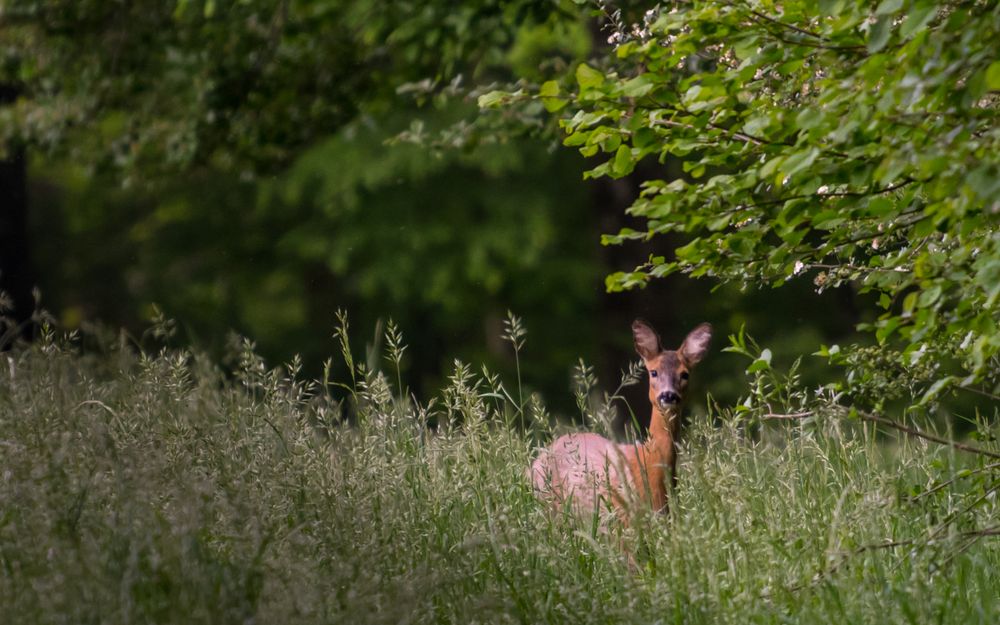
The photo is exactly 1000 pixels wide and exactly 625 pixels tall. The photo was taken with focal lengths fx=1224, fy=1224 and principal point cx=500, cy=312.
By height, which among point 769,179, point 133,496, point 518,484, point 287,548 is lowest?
point 518,484

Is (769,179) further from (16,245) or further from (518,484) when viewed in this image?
(16,245)

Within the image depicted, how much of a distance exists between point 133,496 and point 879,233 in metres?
2.63

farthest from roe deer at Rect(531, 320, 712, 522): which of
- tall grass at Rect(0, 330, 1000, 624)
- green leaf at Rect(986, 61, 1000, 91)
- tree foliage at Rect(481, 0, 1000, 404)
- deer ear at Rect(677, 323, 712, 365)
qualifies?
green leaf at Rect(986, 61, 1000, 91)

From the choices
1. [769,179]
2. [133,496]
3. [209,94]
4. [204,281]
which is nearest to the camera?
[133,496]

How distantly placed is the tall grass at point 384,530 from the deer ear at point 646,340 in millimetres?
500

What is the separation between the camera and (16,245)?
40.1ft

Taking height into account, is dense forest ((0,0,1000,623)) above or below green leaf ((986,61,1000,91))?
below

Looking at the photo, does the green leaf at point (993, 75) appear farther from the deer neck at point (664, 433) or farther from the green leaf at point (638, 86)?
the deer neck at point (664, 433)

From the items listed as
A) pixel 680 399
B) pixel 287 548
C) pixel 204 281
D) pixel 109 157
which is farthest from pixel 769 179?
pixel 204 281

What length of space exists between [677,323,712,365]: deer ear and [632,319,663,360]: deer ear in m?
0.12

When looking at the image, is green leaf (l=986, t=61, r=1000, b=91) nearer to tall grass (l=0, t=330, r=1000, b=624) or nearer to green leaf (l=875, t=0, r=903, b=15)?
green leaf (l=875, t=0, r=903, b=15)

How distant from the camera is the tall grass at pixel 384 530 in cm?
354

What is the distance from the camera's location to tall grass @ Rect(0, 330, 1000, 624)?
11.6 ft

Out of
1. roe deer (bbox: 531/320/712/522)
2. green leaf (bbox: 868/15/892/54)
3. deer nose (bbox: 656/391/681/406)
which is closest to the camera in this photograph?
green leaf (bbox: 868/15/892/54)
